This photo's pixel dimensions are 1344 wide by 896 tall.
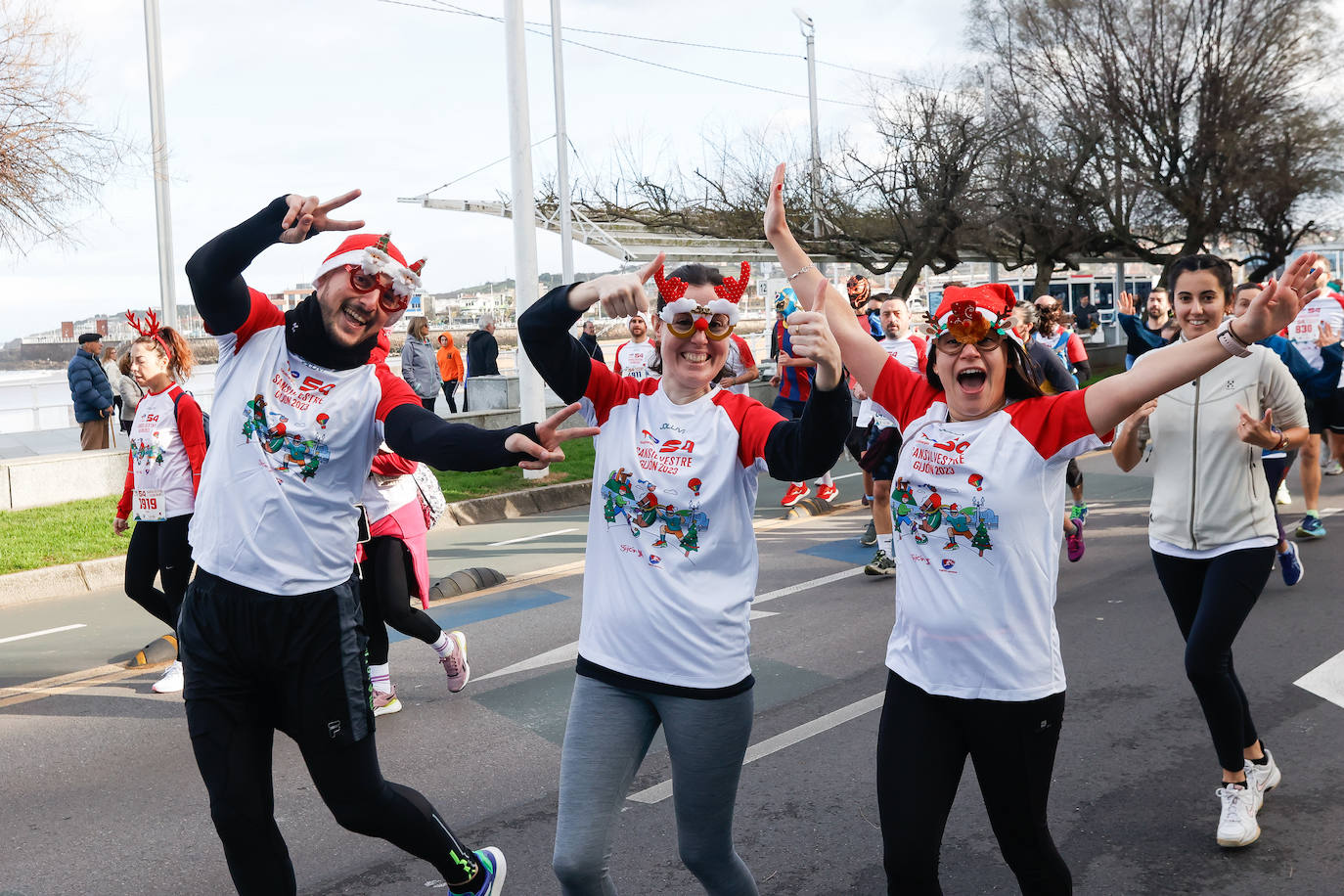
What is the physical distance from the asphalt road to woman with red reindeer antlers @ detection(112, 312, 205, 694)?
28.2 inches

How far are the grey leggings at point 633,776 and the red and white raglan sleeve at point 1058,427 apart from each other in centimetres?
98

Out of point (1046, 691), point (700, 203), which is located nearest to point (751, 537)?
point (1046, 691)

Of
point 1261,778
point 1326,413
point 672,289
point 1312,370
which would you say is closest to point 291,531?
point 672,289

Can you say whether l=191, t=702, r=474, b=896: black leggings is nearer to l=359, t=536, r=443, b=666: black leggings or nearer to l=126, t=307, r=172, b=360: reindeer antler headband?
l=359, t=536, r=443, b=666: black leggings

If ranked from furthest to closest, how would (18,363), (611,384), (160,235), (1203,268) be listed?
(18,363), (160,235), (1203,268), (611,384)

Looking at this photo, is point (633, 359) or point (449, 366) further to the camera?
point (449, 366)

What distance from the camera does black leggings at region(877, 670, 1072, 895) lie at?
2.96 m

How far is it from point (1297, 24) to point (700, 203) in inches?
619

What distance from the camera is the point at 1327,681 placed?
5977 millimetres

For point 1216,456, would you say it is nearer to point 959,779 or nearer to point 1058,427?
point 1058,427

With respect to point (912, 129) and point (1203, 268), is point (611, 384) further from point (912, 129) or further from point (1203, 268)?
point (912, 129)

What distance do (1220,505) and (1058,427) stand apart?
5.26 ft

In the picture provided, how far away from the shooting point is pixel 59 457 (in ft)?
39.4

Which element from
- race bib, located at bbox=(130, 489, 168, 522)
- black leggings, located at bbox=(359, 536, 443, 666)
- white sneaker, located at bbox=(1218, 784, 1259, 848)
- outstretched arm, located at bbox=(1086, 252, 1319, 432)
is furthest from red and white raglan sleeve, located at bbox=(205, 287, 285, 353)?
white sneaker, located at bbox=(1218, 784, 1259, 848)
